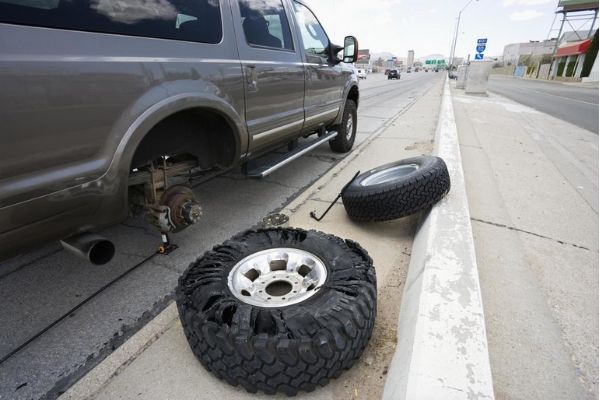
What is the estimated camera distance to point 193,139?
2623 mm

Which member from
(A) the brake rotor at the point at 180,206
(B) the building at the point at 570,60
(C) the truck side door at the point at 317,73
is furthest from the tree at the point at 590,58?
(A) the brake rotor at the point at 180,206

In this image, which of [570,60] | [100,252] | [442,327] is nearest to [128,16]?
[100,252]

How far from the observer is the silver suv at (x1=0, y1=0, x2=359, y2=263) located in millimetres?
1400

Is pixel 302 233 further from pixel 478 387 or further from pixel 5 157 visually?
pixel 5 157

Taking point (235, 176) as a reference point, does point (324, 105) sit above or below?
above

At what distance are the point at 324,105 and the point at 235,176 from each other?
56.7 inches

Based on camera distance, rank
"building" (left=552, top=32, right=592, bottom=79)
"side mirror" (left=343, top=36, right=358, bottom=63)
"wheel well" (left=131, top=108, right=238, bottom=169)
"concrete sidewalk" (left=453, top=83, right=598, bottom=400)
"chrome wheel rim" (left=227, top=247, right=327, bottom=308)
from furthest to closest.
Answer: "building" (left=552, top=32, right=592, bottom=79) → "side mirror" (left=343, top=36, right=358, bottom=63) → "wheel well" (left=131, top=108, right=238, bottom=169) → "chrome wheel rim" (left=227, top=247, right=327, bottom=308) → "concrete sidewalk" (left=453, top=83, right=598, bottom=400)

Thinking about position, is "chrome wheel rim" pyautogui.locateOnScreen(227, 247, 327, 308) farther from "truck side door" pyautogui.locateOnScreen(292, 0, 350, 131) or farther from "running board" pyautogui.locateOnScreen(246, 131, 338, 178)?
"truck side door" pyautogui.locateOnScreen(292, 0, 350, 131)

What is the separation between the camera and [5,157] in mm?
1355

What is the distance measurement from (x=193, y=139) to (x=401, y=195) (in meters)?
1.65

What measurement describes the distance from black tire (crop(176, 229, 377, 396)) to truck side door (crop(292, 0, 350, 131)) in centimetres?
254

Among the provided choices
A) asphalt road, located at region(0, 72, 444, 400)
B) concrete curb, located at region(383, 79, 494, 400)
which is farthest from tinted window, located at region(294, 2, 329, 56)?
concrete curb, located at region(383, 79, 494, 400)

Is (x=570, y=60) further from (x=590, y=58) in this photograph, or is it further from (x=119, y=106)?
(x=119, y=106)

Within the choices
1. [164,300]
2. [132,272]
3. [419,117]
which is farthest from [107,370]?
[419,117]
